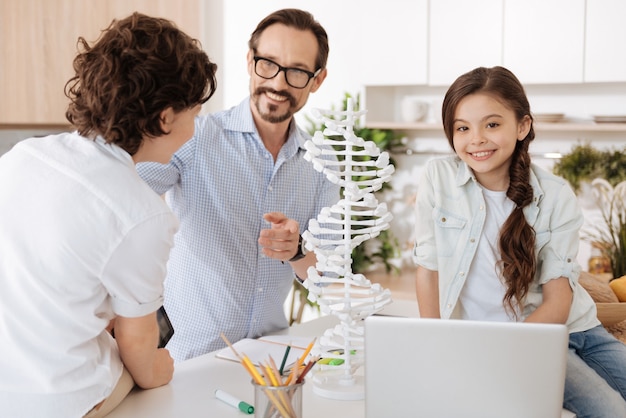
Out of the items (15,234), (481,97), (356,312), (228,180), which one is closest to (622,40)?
(481,97)

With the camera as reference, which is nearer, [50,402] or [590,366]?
[50,402]

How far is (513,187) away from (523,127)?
0.16m

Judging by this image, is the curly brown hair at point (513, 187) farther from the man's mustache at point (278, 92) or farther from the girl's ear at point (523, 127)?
the man's mustache at point (278, 92)

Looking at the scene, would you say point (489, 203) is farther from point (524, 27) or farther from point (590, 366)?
point (524, 27)

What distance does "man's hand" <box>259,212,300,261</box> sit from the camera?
74.9 inches

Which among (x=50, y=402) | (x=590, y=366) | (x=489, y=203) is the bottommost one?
(x=590, y=366)

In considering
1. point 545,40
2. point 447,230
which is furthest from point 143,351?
point 545,40

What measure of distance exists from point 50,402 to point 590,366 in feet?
4.37

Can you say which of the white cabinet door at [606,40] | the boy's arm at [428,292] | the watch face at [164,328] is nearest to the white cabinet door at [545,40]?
the white cabinet door at [606,40]

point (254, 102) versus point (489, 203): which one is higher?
point (254, 102)

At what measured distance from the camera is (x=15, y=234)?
131 centimetres

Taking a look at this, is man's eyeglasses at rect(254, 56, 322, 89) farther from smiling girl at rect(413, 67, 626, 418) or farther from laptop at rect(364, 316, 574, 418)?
laptop at rect(364, 316, 574, 418)

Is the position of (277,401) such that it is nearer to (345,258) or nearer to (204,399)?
→ (204,399)

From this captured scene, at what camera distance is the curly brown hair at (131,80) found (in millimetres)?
1413
